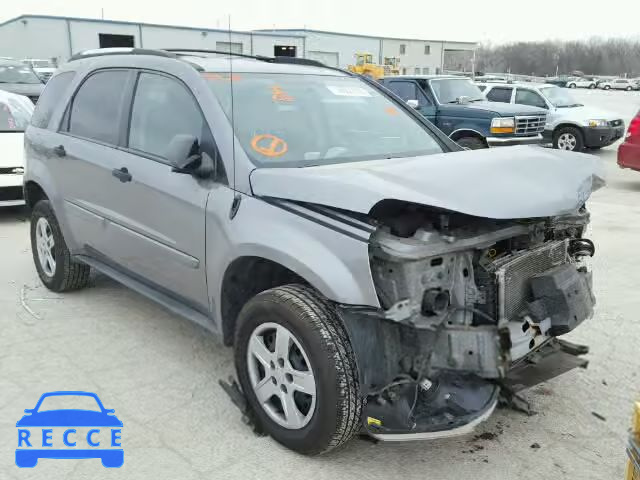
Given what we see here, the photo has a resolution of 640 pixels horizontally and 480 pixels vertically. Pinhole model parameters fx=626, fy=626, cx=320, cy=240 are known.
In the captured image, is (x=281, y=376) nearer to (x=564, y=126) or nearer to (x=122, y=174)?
(x=122, y=174)

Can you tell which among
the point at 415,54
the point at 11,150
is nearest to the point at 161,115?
the point at 11,150

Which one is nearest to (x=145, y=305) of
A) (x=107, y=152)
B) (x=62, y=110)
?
(x=107, y=152)

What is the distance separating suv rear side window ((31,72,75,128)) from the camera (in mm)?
4930

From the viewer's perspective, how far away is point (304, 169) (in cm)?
314

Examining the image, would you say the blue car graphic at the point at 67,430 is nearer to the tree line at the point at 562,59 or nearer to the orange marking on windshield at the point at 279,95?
the orange marking on windshield at the point at 279,95

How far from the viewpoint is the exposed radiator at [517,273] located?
2.82m

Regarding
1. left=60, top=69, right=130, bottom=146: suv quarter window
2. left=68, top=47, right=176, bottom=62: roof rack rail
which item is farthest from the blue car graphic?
left=68, top=47, right=176, bottom=62: roof rack rail

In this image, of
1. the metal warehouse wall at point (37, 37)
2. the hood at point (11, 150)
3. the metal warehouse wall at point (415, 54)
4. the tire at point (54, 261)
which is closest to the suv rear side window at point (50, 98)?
the tire at point (54, 261)

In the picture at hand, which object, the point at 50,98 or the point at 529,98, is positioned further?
the point at 529,98

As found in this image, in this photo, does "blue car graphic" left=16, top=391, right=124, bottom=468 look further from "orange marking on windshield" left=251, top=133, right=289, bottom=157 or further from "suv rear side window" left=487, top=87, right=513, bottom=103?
"suv rear side window" left=487, top=87, right=513, bottom=103

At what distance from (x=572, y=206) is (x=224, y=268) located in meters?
1.71

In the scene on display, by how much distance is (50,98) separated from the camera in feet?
16.6

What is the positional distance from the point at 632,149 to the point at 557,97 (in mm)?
5577

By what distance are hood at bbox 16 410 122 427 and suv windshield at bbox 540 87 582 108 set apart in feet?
43.5
